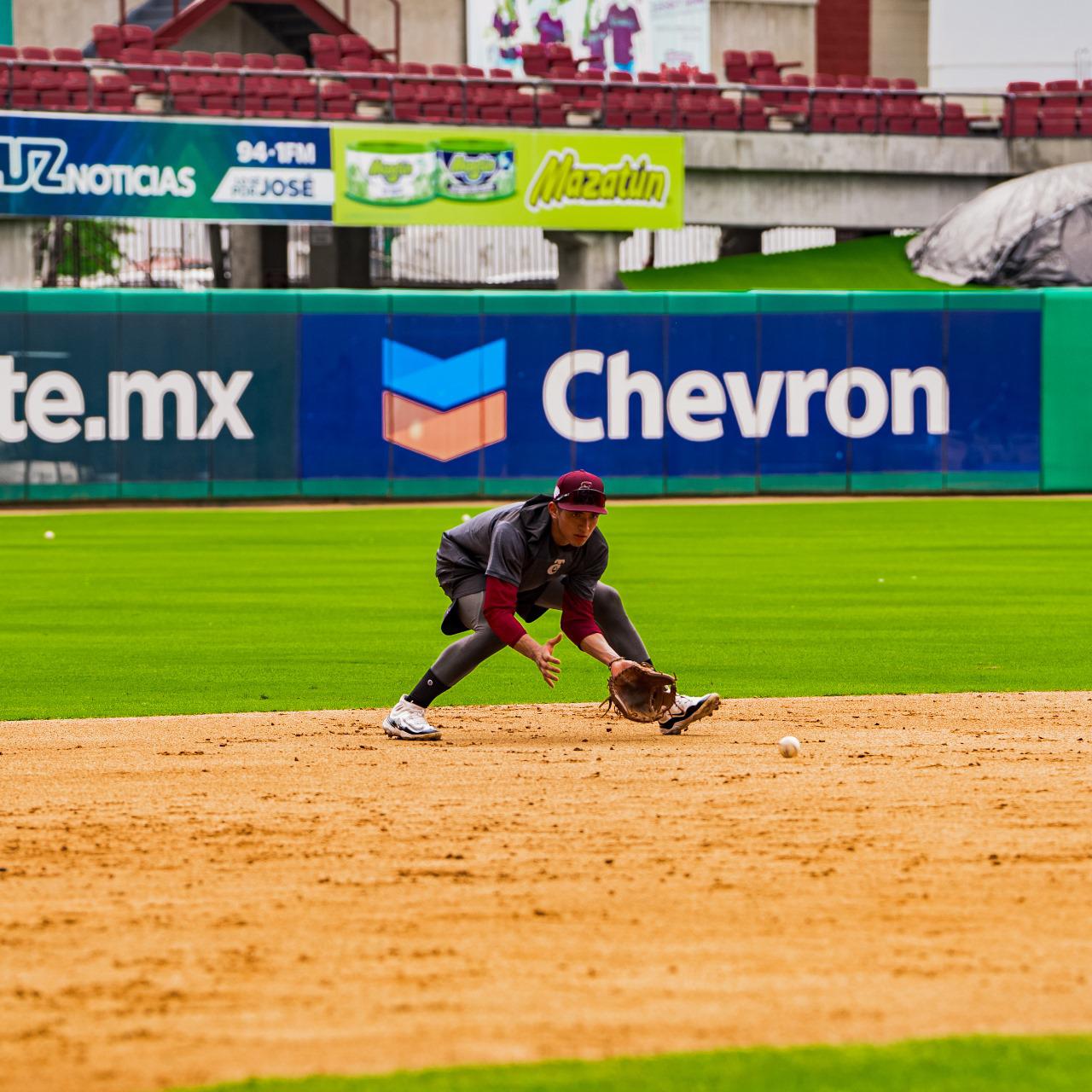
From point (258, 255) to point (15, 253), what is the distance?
261 inches

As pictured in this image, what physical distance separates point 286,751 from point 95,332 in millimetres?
15824

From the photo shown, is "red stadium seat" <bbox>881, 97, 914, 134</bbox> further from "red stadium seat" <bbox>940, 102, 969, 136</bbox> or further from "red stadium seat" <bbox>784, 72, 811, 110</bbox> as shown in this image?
"red stadium seat" <bbox>784, 72, 811, 110</bbox>

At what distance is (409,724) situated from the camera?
793 cm

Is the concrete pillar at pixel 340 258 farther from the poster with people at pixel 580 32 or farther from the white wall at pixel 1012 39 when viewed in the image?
the white wall at pixel 1012 39

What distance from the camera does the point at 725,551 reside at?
17234mm

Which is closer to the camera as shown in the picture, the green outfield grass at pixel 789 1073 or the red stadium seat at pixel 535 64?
the green outfield grass at pixel 789 1073

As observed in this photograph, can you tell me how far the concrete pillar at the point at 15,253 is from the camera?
26.7 metres

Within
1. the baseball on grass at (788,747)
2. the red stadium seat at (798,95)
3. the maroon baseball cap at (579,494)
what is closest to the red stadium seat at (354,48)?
the red stadium seat at (798,95)

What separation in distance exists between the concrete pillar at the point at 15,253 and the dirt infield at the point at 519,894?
A: 20082 millimetres

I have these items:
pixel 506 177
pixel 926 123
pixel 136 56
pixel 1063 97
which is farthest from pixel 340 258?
pixel 1063 97

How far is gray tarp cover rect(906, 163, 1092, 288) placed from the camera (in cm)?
3000

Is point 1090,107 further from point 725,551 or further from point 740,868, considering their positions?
point 740,868

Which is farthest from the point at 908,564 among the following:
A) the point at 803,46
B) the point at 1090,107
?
the point at 803,46

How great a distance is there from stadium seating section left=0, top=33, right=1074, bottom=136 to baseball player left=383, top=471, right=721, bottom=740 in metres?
20.8
